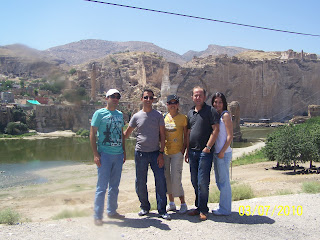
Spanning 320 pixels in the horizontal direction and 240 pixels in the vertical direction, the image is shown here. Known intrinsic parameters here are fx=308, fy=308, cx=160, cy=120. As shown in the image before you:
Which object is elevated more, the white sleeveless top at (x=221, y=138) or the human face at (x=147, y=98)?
the human face at (x=147, y=98)

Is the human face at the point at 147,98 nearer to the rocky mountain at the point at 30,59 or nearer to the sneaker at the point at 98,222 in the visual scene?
the sneaker at the point at 98,222

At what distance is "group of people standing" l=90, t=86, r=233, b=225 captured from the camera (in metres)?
4.57

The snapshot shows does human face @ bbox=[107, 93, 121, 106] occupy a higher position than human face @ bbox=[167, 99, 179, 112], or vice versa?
human face @ bbox=[107, 93, 121, 106]

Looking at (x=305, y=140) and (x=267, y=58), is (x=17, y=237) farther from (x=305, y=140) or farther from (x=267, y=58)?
(x=267, y=58)

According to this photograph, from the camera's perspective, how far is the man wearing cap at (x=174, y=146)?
15.9ft

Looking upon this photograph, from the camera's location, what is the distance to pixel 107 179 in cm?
461

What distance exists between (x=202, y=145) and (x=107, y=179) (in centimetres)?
152

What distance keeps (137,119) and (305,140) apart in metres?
11.8

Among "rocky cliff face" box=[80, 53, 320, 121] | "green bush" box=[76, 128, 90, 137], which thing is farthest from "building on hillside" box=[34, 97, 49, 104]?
"rocky cliff face" box=[80, 53, 320, 121]

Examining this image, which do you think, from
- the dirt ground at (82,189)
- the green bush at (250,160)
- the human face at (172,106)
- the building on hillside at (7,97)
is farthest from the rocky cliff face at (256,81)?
the human face at (172,106)

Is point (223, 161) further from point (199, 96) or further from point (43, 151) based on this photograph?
point (43, 151)

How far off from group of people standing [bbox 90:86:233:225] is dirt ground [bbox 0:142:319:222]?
2.79 ft

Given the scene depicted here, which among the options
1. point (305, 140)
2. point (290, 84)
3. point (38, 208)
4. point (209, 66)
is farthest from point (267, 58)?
point (38, 208)

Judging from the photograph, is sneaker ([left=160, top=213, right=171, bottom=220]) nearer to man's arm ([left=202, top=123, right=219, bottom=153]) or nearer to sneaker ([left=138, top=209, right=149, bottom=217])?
sneaker ([left=138, top=209, right=149, bottom=217])
